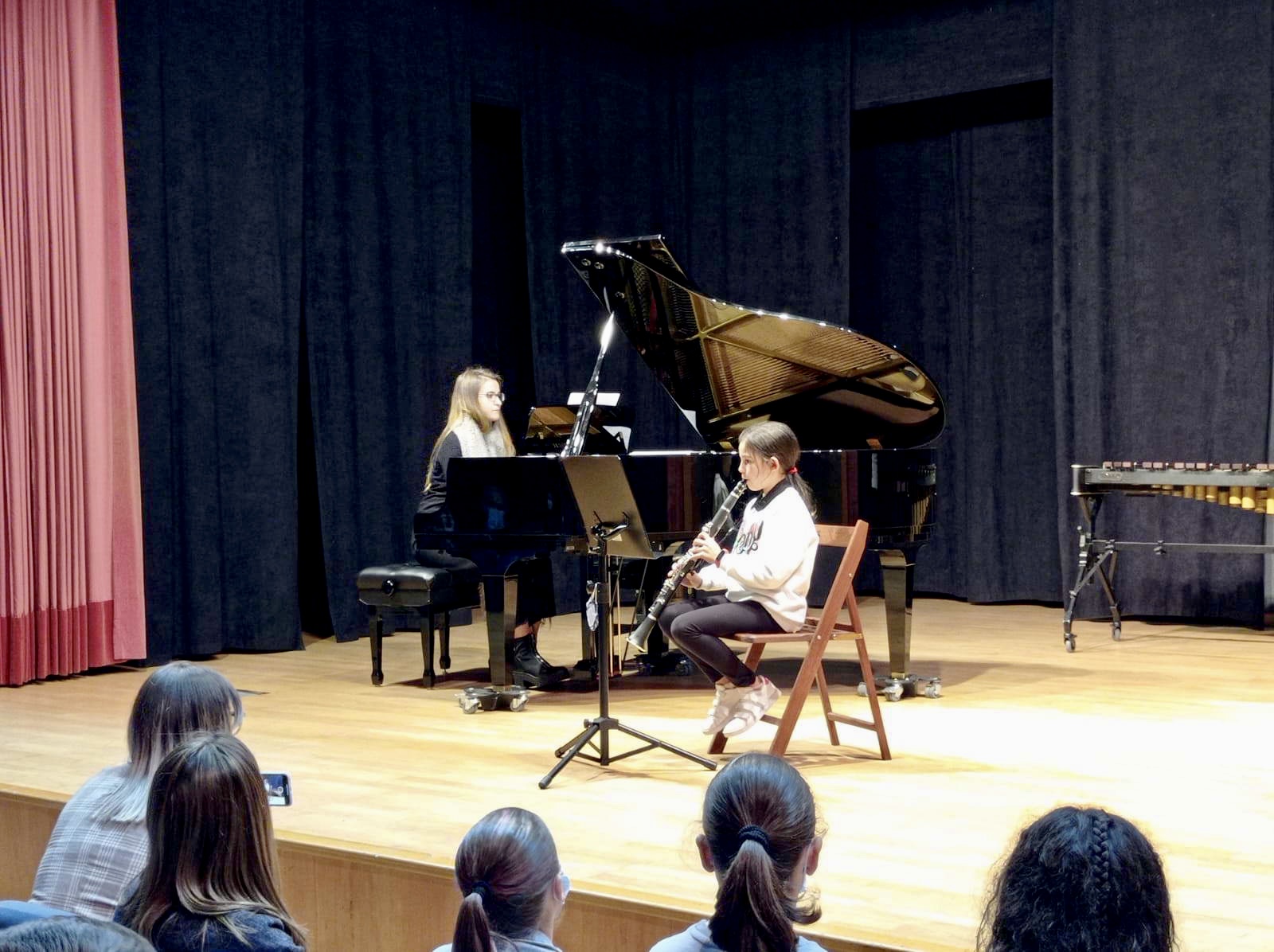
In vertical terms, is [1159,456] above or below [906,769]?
above

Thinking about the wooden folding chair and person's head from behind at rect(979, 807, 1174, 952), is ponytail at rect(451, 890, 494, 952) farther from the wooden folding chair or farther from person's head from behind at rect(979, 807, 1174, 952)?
the wooden folding chair

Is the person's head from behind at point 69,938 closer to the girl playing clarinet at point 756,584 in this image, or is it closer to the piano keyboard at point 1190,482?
the girl playing clarinet at point 756,584

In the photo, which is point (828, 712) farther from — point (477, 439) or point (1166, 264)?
point (1166, 264)

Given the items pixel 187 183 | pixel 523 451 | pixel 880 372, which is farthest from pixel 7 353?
pixel 880 372

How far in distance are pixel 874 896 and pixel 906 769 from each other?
4.37 feet

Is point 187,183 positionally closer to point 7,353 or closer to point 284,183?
point 284,183

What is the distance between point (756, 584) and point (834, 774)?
2.01ft

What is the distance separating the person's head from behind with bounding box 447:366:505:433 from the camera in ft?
20.3

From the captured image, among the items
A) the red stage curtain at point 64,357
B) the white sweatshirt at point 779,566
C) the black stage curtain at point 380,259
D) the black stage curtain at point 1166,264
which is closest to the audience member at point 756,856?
the white sweatshirt at point 779,566

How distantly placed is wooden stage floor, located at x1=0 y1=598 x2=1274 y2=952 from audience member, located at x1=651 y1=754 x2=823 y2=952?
857 mm

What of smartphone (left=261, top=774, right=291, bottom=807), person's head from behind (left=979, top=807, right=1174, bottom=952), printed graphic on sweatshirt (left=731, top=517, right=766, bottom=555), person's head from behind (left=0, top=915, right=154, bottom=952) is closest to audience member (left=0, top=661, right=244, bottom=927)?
smartphone (left=261, top=774, right=291, bottom=807)

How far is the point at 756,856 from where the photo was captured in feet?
6.26

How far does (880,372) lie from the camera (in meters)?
5.61

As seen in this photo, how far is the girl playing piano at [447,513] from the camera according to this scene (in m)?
6.12
